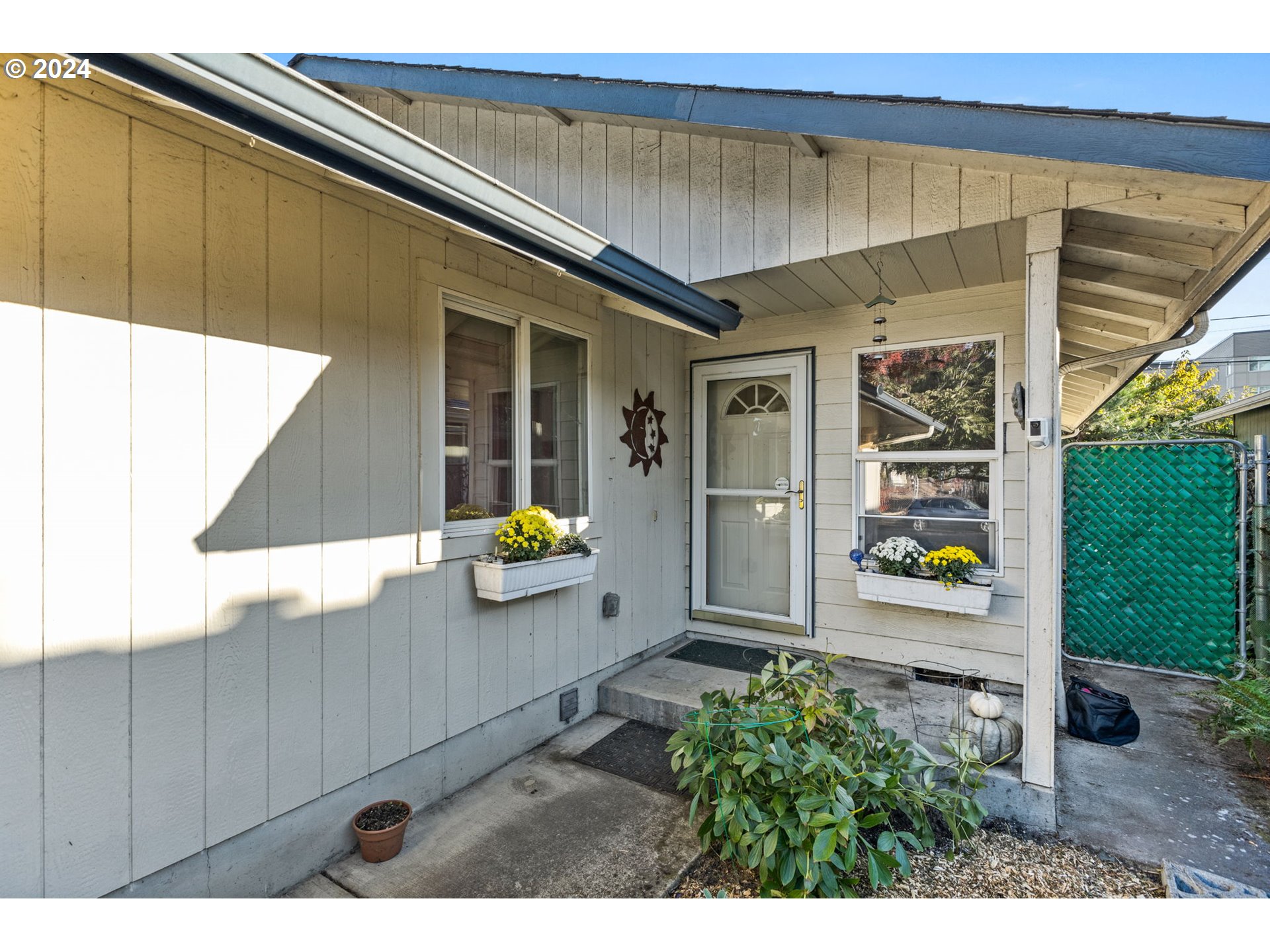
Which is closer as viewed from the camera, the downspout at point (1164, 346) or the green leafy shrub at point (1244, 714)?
→ the green leafy shrub at point (1244, 714)

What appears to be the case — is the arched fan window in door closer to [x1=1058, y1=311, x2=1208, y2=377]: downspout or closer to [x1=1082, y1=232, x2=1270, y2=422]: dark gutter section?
[x1=1058, y1=311, x2=1208, y2=377]: downspout

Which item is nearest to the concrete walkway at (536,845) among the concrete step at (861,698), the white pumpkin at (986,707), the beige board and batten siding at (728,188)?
the concrete step at (861,698)

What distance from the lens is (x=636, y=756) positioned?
2924mm

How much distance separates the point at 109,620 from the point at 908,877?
263 cm

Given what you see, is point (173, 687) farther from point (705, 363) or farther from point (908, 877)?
point (705, 363)

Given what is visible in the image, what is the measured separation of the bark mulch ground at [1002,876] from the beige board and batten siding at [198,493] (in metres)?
1.29

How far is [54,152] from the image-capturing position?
5.12 feet

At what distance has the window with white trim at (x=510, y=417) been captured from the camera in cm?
270

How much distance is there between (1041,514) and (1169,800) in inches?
56.9

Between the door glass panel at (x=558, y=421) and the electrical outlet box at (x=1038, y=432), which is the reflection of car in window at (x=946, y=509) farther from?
the door glass panel at (x=558, y=421)

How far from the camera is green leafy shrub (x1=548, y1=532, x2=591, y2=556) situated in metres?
2.90

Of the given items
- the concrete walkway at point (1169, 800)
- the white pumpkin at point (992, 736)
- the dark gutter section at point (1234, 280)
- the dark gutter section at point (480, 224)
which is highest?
the dark gutter section at point (480, 224)

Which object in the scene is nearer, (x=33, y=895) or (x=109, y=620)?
(x=33, y=895)
